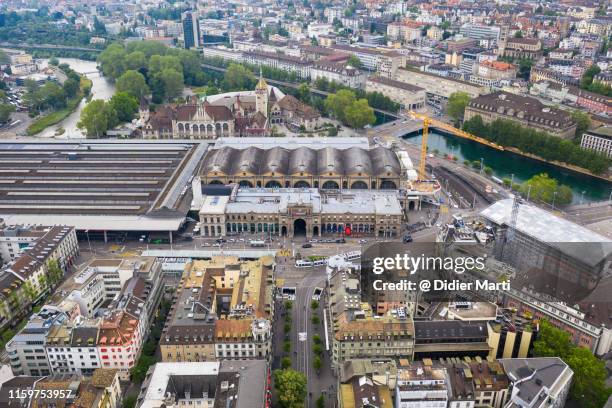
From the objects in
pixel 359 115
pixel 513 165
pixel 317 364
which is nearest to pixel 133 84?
pixel 359 115

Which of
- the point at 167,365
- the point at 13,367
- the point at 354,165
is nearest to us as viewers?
the point at 167,365

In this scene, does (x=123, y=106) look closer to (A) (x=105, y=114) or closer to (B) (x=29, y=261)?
(A) (x=105, y=114)

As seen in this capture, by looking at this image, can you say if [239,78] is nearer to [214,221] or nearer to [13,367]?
[214,221]

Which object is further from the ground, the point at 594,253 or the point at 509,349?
the point at 594,253

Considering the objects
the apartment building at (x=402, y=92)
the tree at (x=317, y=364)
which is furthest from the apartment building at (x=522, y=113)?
the tree at (x=317, y=364)

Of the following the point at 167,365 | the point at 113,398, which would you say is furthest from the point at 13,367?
the point at 167,365

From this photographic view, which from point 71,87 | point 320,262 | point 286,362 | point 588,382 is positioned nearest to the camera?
point 588,382

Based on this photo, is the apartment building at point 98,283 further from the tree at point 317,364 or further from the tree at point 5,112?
the tree at point 5,112

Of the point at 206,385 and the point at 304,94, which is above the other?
the point at 304,94
